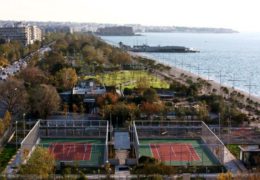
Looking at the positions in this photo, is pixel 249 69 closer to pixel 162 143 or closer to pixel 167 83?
pixel 167 83

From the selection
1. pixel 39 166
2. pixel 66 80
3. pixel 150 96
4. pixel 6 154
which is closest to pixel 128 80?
pixel 66 80

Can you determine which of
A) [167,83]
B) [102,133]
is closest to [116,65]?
[167,83]

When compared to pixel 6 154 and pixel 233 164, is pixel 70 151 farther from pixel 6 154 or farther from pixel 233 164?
pixel 233 164

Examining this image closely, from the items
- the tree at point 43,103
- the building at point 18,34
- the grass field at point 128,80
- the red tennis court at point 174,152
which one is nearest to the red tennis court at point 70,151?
the red tennis court at point 174,152

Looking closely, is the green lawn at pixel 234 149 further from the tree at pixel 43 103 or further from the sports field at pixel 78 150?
the tree at pixel 43 103

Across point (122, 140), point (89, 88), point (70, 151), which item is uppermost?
point (89, 88)

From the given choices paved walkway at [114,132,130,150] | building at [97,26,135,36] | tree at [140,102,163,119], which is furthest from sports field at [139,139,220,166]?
building at [97,26,135,36]

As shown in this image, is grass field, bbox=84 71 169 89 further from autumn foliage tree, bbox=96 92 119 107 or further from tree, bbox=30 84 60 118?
tree, bbox=30 84 60 118
